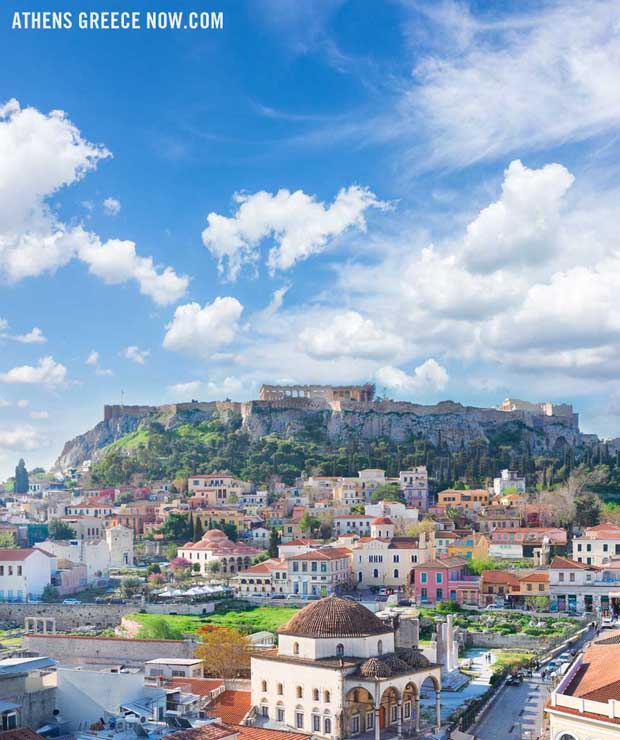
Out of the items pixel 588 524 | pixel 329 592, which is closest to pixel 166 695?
pixel 329 592

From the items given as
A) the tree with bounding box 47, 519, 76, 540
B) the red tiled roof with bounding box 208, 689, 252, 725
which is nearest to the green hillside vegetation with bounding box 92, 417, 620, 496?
the tree with bounding box 47, 519, 76, 540

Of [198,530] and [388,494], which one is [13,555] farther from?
[388,494]

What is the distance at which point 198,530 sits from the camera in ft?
241

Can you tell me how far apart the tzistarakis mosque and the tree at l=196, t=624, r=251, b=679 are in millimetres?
7367

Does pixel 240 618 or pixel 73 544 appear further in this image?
pixel 73 544

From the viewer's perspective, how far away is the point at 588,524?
68.0 metres

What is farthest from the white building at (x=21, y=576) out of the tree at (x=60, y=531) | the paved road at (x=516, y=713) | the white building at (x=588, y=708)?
the white building at (x=588, y=708)

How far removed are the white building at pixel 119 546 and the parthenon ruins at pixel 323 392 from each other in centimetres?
4220

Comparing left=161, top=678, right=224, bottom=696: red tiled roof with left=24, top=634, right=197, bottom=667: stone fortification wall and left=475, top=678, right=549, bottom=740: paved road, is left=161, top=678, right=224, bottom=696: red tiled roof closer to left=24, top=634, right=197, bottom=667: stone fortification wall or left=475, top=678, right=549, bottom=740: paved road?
left=24, top=634, right=197, bottom=667: stone fortification wall

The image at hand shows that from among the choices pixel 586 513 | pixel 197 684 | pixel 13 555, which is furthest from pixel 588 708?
pixel 586 513

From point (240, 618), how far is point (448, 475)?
3997cm

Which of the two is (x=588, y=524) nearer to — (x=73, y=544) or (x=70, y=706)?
(x=73, y=544)

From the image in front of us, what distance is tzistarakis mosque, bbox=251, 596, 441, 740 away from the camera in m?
26.4

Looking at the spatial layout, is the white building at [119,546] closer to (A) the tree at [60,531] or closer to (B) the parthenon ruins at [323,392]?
(A) the tree at [60,531]
